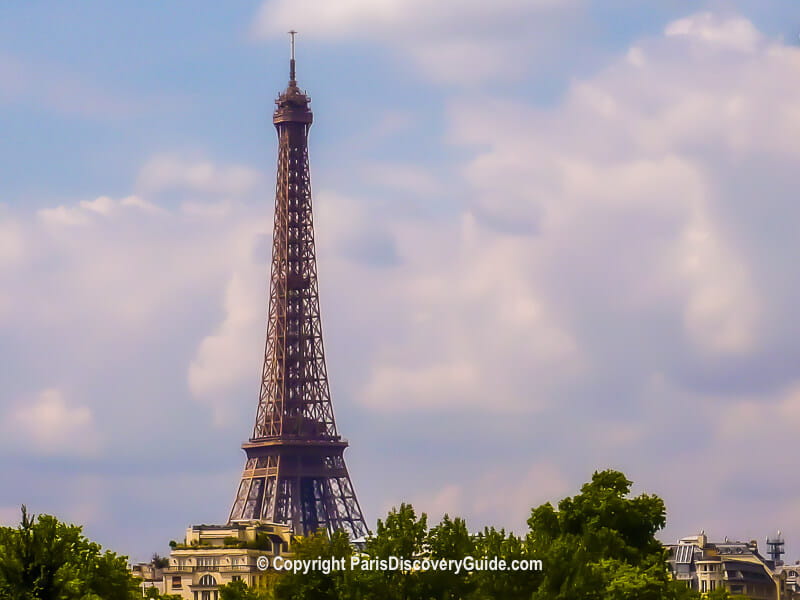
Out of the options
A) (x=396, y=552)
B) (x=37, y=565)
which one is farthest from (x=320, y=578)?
(x=37, y=565)

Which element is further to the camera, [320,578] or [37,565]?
[320,578]

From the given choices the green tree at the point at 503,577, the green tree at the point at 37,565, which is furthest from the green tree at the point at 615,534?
the green tree at the point at 37,565

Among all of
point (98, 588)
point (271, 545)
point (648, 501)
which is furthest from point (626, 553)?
point (271, 545)

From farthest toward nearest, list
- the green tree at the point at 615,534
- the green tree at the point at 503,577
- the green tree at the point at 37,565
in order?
the green tree at the point at 615,534, the green tree at the point at 503,577, the green tree at the point at 37,565

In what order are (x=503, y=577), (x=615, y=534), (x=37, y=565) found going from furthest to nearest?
(x=615, y=534) → (x=503, y=577) → (x=37, y=565)

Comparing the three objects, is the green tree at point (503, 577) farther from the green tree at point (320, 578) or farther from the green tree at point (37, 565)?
the green tree at point (37, 565)

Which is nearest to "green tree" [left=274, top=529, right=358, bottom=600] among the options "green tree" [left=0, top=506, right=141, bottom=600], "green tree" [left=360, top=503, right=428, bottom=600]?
"green tree" [left=360, top=503, right=428, bottom=600]

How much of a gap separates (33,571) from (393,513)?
17.4 metres

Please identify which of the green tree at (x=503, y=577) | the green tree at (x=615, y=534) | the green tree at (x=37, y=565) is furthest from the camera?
the green tree at (x=615, y=534)

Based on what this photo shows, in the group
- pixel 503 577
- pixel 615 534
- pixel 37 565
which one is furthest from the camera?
pixel 615 534

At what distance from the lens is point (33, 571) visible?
248 ft

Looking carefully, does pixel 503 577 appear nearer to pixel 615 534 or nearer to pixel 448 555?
pixel 448 555

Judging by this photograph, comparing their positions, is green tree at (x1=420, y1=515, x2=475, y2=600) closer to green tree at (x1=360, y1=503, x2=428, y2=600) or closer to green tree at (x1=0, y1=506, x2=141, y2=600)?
green tree at (x1=360, y1=503, x2=428, y2=600)

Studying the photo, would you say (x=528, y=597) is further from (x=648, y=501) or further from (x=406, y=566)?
(x=648, y=501)
